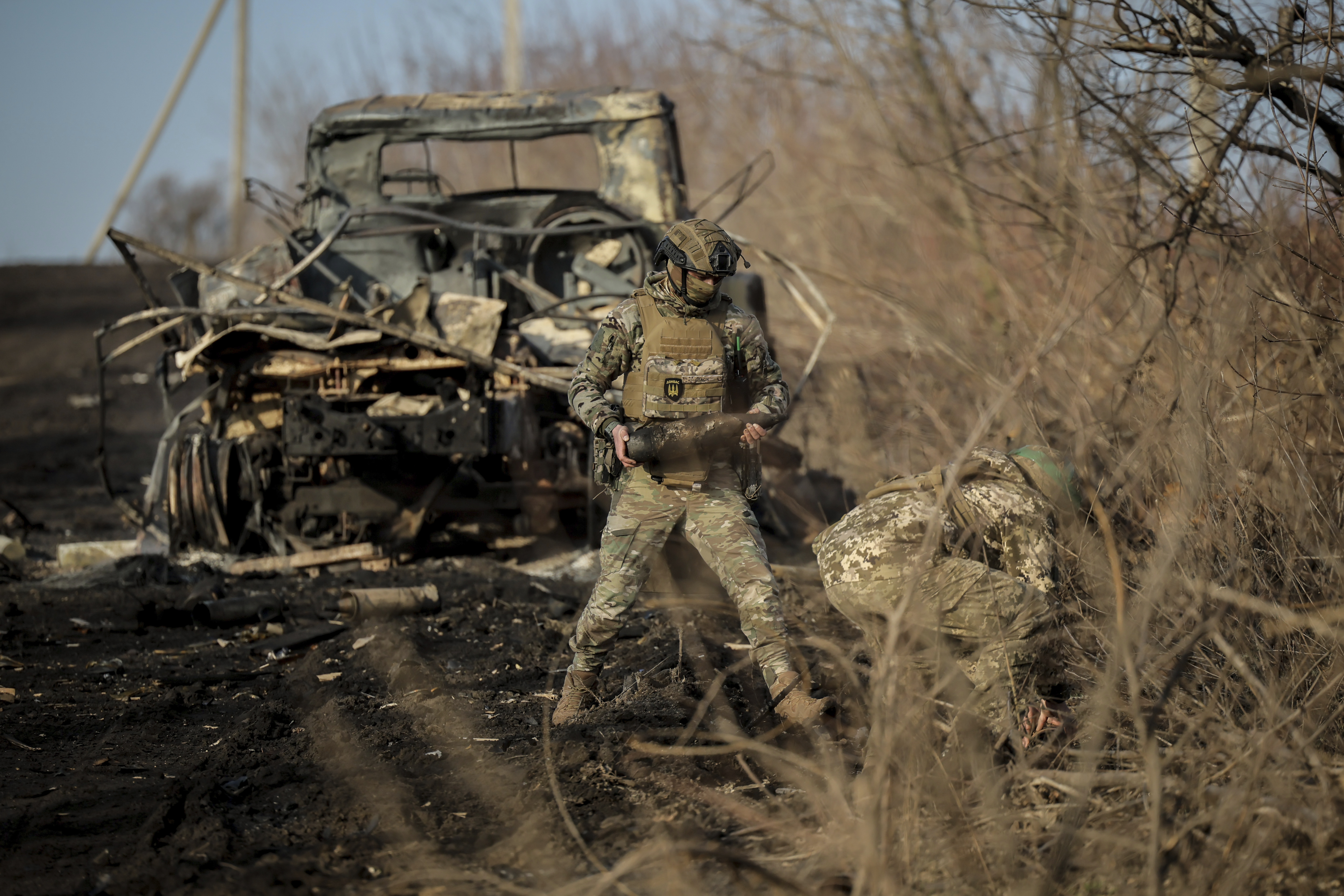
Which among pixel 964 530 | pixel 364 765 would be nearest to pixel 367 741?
pixel 364 765

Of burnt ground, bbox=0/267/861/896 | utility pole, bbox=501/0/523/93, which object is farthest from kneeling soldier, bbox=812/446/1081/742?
utility pole, bbox=501/0/523/93

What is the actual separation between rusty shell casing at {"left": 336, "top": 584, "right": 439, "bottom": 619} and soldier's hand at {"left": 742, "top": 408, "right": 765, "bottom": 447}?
2.27 m

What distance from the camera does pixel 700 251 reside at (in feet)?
12.3

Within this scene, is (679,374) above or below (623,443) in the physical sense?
above

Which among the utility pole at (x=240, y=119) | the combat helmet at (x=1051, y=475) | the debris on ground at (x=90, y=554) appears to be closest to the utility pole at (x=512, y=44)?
the utility pole at (x=240, y=119)

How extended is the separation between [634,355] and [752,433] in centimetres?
53

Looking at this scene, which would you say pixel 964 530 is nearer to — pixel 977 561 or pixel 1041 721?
pixel 977 561

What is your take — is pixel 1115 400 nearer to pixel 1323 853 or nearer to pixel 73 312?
pixel 1323 853

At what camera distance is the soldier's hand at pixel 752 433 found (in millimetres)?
3816

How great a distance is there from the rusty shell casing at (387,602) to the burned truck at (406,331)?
0.73m

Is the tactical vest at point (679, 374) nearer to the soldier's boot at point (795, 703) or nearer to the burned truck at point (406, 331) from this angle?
the soldier's boot at point (795, 703)

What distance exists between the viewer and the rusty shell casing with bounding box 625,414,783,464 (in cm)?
375

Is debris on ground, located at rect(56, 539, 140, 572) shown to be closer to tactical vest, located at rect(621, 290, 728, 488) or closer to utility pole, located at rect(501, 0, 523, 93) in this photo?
tactical vest, located at rect(621, 290, 728, 488)

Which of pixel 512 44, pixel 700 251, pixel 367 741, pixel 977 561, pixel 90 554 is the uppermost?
pixel 512 44
